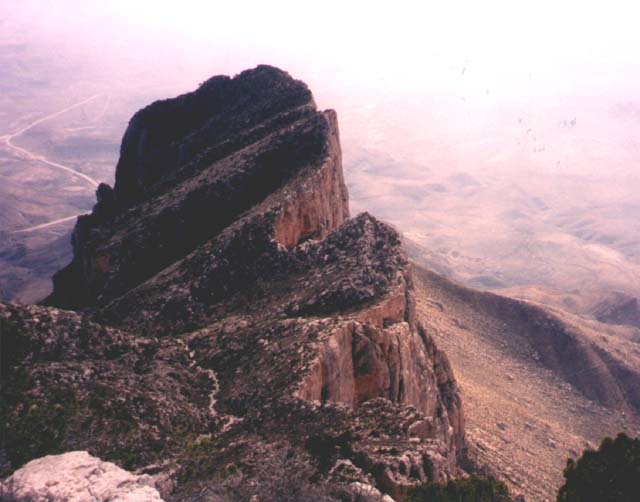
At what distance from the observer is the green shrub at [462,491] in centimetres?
1243

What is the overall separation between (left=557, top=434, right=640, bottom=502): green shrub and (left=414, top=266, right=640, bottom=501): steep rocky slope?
53.3 ft

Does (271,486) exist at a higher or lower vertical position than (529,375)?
higher

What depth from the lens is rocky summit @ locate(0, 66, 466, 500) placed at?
13414 millimetres

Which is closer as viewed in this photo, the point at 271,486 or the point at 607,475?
the point at 271,486

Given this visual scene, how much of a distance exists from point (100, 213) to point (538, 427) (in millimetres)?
27731

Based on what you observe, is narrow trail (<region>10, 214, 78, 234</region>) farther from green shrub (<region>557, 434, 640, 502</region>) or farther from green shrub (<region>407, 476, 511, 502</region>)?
green shrub (<region>407, 476, 511, 502</region>)

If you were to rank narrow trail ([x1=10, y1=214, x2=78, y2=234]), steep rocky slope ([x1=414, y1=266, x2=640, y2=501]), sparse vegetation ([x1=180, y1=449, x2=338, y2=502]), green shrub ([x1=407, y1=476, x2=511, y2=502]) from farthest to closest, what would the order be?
narrow trail ([x1=10, y1=214, x2=78, y2=234])
steep rocky slope ([x1=414, y1=266, x2=640, y2=501])
green shrub ([x1=407, y1=476, x2=511, y2=502])
sparse vegetation ([x1=180, y1=449, x2=338, y2=502])

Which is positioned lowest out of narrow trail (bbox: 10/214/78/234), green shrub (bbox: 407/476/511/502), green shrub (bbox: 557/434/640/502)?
narrow trail (bbox: 10/214/78/234)

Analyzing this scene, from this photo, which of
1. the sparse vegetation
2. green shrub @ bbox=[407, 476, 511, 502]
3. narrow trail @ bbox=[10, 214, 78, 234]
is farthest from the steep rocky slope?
narrow trail @ bbox=[10, 214, 78, 234]

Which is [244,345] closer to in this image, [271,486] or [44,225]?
[271,486]

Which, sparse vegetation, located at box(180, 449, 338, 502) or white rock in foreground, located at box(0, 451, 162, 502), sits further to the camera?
sparse vegetation, located at box(180, 449, 338, 502)

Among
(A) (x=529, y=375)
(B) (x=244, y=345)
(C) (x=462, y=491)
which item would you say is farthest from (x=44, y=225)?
(C) (x=462, y=491)

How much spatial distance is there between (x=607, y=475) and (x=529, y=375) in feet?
105

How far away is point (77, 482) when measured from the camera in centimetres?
1180
